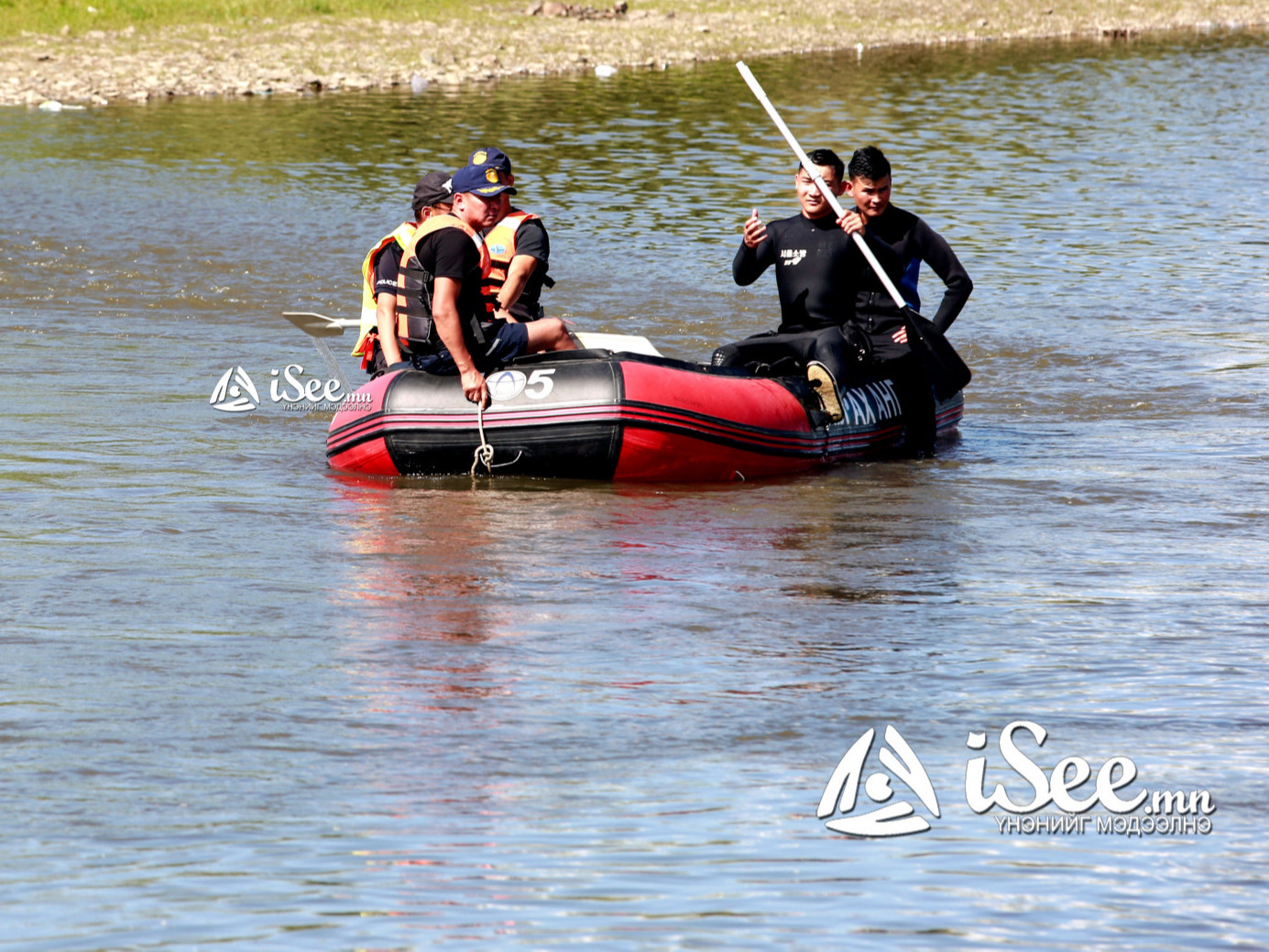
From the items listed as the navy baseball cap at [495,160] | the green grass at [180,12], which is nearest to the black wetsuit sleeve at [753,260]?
the navy baseball cap at [495,160]

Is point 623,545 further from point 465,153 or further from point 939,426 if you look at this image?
point 465,153

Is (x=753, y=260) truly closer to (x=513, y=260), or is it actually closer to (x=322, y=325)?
(x=513, y=260)

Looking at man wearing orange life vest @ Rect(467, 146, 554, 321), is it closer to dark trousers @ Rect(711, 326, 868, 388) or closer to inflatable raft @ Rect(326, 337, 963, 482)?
inflatable raft @ Rect(326, 337, 963, 482)

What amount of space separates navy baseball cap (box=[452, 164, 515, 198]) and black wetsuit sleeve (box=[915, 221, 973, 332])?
2.30m

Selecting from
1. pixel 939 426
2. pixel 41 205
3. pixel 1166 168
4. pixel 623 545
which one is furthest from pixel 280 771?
pixel 1166 168

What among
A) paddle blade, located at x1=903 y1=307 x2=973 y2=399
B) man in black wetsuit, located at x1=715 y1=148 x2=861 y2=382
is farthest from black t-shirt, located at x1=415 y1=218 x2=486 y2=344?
paddle blade, located at x1=903 y1=307 x2=973 y2=399

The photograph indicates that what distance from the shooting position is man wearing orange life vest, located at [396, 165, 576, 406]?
8359 millimetres

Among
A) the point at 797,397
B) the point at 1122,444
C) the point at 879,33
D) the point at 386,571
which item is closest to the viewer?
the point at 386,571

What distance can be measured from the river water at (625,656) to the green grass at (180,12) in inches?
782

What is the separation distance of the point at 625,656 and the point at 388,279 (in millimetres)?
3680

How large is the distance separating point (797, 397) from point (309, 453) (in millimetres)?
2641

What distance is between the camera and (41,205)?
749 inches

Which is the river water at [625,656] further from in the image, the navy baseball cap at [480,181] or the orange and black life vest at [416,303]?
the navy baseball cap at [480,181]

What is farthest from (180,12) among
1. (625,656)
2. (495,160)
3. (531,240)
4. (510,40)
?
(625,656)
